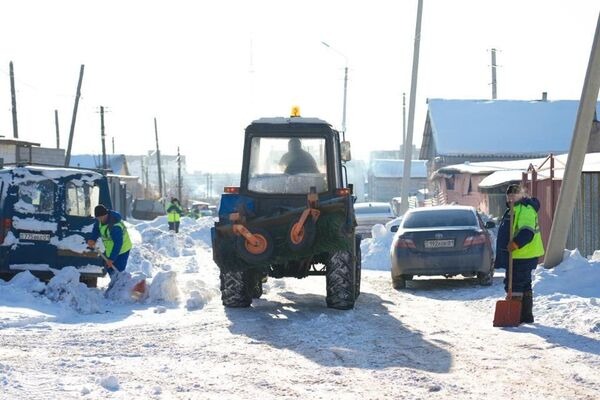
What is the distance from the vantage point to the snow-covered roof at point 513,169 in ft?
72.4

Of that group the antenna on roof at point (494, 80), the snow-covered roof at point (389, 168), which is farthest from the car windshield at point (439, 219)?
the snow-covered roof at point (389, 168)

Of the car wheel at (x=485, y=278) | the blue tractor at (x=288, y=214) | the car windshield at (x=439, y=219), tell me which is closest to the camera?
the blue tractor at (x=288, y=214)

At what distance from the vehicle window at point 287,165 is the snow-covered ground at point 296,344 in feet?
5.53

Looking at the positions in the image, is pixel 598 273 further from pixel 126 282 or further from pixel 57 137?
pixel 57 137

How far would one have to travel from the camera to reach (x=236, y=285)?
44.8 ft

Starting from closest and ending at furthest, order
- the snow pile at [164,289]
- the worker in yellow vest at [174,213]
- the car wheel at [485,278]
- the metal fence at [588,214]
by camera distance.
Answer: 1. the snow pile at [164,289]
2. the car wheel at [485,278]
3. the metal fence at [588,214]
4. the worker in yellow vest at [174,213]

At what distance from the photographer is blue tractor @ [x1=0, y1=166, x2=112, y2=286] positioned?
15.7 metres

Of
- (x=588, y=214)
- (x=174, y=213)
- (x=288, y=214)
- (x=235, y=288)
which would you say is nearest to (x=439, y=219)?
(x=588, y=214)

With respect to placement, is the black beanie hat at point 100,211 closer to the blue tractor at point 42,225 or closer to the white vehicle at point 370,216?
the blue tractor at point 42,225

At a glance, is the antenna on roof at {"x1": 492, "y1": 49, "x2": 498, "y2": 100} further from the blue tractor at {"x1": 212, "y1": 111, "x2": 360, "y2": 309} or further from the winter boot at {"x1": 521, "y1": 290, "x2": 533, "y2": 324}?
the winter boot at {"x1": 521, "y1": 290, "x2": 533, "y2": 324}

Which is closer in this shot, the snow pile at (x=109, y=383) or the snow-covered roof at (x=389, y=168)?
the snow pile at (x=109, y=383)

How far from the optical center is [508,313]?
11508mm

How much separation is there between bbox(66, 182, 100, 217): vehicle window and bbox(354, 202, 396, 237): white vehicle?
703 inches

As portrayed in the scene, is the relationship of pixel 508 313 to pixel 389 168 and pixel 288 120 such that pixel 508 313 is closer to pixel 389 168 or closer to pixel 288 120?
pixel 288 120
